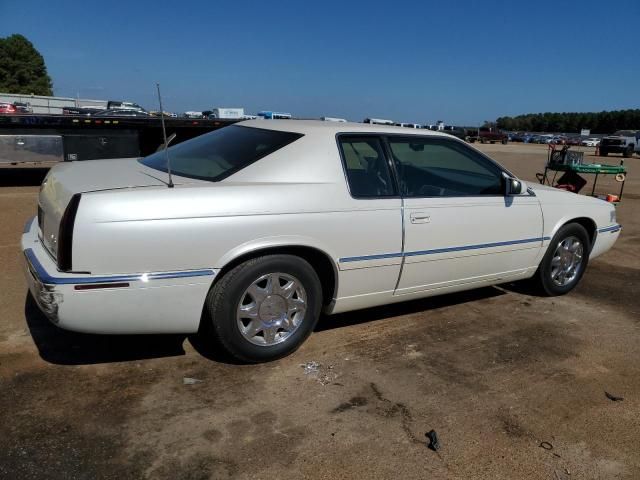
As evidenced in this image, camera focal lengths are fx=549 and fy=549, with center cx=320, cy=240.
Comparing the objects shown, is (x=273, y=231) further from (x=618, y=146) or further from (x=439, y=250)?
(x=618, y=146)

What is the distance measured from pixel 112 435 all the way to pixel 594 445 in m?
2.43

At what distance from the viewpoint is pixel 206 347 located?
372cm

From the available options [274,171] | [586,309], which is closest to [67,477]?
[274,171]

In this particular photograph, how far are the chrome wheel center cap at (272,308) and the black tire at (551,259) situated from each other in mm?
2587

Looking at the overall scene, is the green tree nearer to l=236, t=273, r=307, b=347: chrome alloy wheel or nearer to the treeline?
l=236, t=273, r=307, b=347: chrome alloy wheel

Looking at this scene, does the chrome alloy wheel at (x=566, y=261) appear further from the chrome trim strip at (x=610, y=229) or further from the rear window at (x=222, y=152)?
the rear window at (x=222, y=152)

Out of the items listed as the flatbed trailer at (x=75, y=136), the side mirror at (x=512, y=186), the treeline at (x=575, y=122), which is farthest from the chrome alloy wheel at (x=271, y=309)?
the treeline at (x=575, y=122)

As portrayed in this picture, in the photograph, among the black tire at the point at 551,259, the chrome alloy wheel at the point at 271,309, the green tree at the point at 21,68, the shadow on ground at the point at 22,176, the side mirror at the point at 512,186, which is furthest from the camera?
the green tree at the point at 21,68

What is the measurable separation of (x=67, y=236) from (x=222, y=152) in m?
1.31

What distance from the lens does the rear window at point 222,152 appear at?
353 cm

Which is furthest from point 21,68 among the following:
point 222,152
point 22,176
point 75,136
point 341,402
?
point 341,402

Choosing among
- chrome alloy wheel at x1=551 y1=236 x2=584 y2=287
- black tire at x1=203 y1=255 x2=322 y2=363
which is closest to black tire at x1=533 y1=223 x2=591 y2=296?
chrome alloy wheel at x1=551 y1=236 x2=584 y2=287

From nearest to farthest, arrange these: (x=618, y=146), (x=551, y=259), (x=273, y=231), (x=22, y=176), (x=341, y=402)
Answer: (x=341, y=402)
(x=273, y=231)
(x=551, y=259)
(x=22, y=176)
(x=618, y=146)

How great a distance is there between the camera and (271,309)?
11.2 ft
